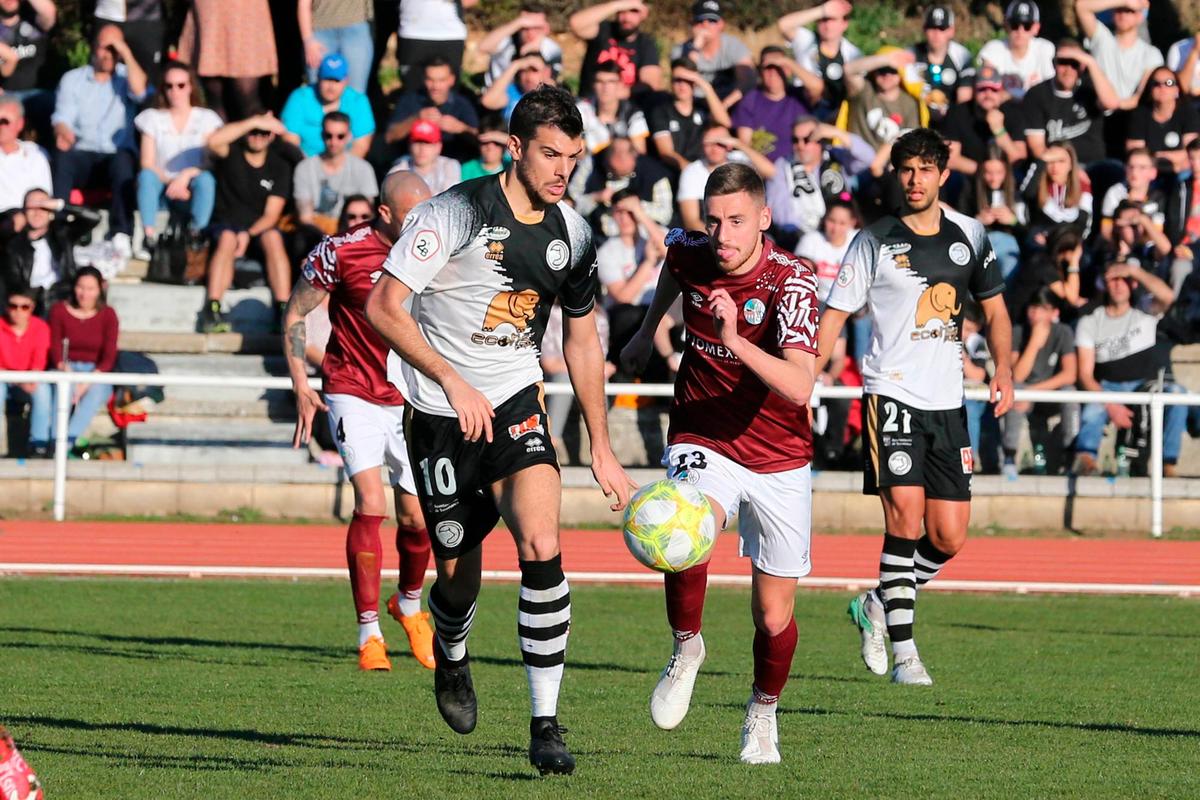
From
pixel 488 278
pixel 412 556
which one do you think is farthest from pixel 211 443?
pixel 488 278

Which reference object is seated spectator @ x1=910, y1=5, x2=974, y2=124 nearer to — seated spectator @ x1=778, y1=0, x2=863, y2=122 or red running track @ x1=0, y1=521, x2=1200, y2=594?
seated spectator @ x1=778, y1=0, x2=863, y2=122

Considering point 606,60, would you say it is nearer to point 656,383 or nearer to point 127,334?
point 656,383

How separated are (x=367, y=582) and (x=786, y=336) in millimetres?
3621

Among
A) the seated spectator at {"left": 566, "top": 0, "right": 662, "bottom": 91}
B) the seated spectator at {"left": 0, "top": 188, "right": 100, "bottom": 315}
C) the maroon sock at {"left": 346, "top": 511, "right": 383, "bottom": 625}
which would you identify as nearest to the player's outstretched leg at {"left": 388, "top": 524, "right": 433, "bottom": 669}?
the maroon sock at {"left": 346, "top": 511, "right": 383, "bottom": 625}

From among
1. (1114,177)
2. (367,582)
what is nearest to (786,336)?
(367,582)

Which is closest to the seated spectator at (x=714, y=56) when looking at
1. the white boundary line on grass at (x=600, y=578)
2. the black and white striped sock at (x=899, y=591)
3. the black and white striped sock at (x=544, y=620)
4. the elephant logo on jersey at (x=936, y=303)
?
the white boundary line on grass at (x=600, y=578)

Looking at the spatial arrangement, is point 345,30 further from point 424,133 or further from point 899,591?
point 899,591

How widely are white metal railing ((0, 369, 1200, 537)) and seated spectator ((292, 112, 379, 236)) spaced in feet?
9.65

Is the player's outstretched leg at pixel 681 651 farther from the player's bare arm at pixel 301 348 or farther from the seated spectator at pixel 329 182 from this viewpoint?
the seated spectator at pixel 329 182

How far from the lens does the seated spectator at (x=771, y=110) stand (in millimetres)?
19531

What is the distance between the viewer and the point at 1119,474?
55.7 ft

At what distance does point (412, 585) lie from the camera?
9.81 metres

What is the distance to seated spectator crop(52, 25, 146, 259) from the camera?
19250mm

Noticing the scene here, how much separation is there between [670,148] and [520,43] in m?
2.27
